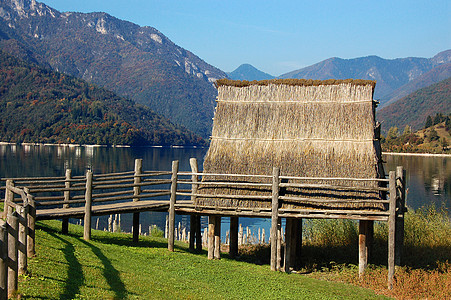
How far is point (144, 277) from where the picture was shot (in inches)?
508

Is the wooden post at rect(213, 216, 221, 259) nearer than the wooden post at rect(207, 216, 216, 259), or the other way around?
the wooden post at rect(207, 216, 216, 259)

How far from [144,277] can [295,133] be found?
338 inches

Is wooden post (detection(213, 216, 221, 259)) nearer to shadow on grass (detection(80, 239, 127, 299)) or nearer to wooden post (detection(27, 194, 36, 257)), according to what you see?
shadow on grass (detection(80, 239, 127, 299))

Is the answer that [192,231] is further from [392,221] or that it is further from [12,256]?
[12,256]

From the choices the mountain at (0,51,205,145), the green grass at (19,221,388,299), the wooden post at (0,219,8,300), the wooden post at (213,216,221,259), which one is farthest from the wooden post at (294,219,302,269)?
the mountain at (0,51,205,145)

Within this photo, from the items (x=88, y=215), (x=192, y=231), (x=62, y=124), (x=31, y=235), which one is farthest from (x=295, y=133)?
(x=62, y=124)

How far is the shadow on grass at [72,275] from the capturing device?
967 centimetres

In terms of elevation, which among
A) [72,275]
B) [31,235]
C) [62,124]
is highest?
[62,124]

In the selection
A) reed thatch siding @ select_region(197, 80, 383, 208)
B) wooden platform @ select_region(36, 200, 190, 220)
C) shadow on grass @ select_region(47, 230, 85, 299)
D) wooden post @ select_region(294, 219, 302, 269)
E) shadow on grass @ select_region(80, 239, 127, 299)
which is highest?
reed thatch siding @ select_region(197, 80, 383, 208)

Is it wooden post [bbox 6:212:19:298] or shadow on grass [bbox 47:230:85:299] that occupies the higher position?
wooden post [bbox 6:212:19:298]

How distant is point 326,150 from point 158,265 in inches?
292

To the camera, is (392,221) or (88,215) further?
(88,215)

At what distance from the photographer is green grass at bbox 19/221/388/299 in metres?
10.2

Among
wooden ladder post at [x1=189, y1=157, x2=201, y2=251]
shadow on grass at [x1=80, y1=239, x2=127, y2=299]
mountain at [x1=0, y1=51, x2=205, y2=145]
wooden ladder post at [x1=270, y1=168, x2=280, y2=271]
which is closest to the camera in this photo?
shadow on grass at [x1=80, y1=239, x2=127, y2=299]
